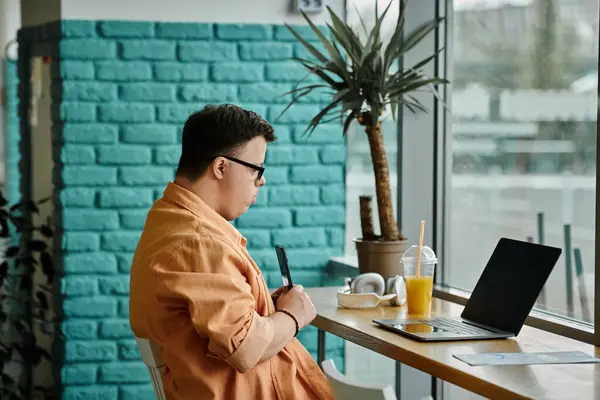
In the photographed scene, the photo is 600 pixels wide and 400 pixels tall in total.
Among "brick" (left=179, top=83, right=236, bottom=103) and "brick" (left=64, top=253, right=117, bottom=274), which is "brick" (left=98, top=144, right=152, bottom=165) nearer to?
"brick" (left=179, top=83, right=236, bottom=103)

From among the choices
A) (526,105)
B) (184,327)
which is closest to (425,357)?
(184,327)

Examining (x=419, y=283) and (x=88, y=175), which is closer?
Result: (x=419, y=283)

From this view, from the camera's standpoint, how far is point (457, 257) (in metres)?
3.41

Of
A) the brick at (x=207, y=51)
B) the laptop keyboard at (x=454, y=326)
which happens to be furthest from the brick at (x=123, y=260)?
the laptop keyboard at (x=454, y=326)

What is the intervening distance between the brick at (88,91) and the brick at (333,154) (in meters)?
0.89

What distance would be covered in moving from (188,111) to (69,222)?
2.11 ft

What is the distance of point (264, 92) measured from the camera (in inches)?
148

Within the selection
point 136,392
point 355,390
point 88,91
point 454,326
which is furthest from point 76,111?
point 355,390

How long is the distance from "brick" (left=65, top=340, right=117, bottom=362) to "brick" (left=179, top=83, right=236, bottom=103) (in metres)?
1.03

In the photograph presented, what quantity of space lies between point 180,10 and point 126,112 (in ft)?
1.52

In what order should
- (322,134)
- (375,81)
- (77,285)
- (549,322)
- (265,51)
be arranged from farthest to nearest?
(322,134), (265,51), (77,285), (375,81), (549,322)

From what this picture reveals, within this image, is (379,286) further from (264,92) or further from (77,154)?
(77,154)

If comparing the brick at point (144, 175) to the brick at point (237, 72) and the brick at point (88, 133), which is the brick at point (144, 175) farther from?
the brick at point (237, 72)

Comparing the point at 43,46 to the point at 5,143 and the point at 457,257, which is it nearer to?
the point at 5,143
